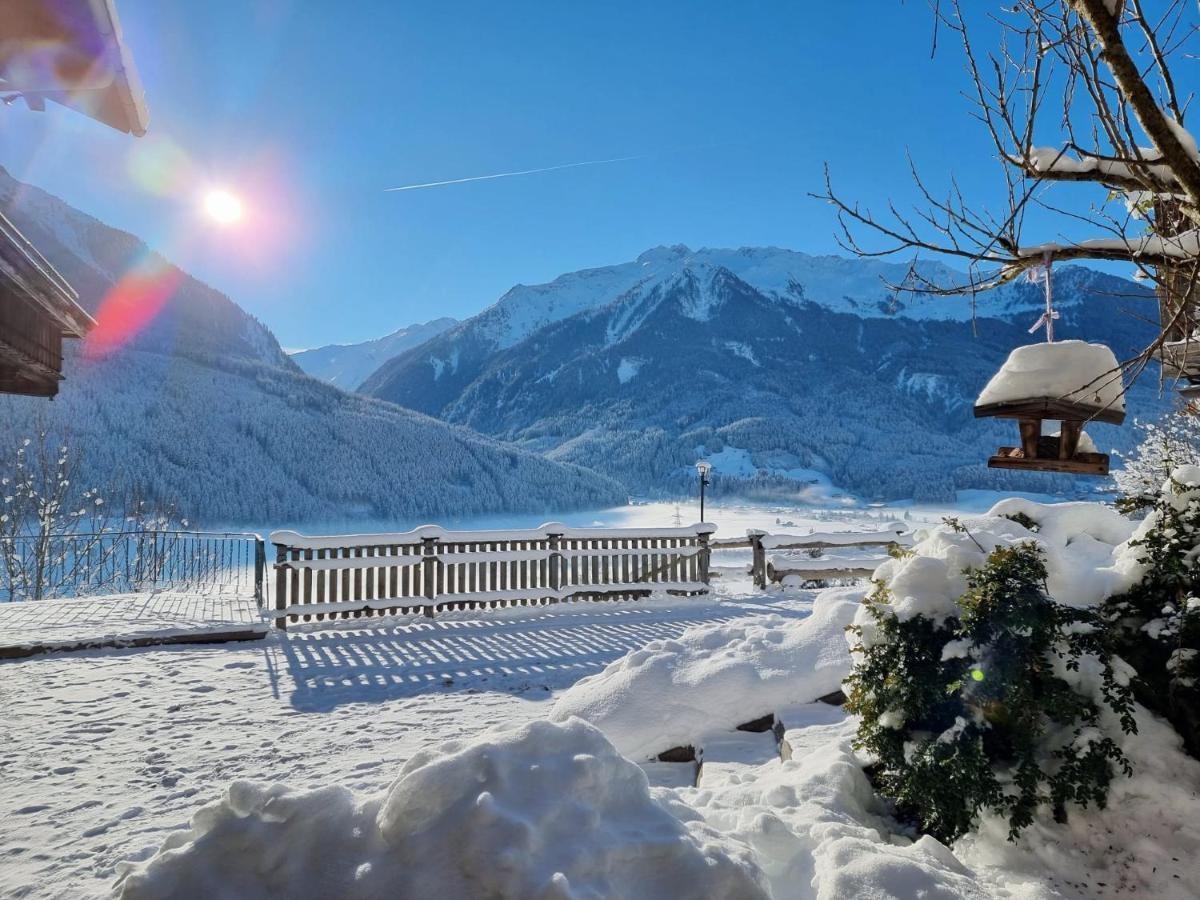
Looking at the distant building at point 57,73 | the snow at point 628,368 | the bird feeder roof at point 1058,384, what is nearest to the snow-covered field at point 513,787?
the bird feeder roof at point 1058,384

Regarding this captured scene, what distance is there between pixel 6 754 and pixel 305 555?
532cm

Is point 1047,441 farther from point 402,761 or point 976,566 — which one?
point 402,761

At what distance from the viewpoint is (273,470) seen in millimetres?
52031

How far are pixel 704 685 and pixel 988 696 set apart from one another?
241cm

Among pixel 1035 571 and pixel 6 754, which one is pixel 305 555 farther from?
pixel 1035 571

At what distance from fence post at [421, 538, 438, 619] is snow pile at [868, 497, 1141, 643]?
796 centimetres

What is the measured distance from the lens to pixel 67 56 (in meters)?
3.93

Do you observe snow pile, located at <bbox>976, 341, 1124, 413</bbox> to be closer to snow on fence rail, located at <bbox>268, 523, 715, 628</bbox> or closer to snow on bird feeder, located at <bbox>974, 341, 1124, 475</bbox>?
snow on bird feeder, located at <bbox>974, 341, 1124, 475</bbox>

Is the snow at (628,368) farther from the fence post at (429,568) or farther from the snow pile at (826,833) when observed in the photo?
the snow pile at (826,833)

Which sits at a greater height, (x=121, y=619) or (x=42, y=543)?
(x=42, y=543)

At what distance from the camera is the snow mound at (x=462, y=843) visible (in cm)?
192

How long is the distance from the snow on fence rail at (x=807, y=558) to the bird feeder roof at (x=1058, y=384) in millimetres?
9027

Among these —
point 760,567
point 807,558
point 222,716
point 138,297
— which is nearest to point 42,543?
point 222,716

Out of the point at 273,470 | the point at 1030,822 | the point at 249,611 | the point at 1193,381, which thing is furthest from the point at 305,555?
the point at 273,470
